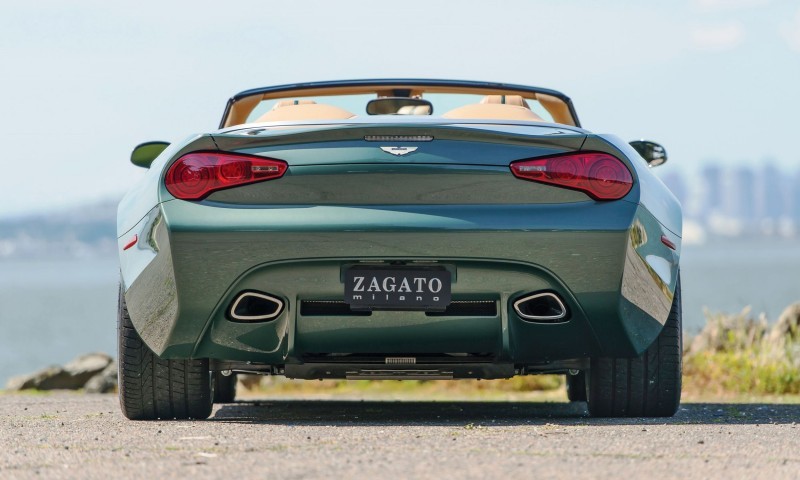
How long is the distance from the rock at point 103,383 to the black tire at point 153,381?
212 inches

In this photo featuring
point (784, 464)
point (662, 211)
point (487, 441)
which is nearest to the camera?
point (784, 464)

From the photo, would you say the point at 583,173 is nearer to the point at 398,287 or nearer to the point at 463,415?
the point at 398,287

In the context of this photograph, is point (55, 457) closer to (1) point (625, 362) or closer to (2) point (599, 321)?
(2) point (599, 321)

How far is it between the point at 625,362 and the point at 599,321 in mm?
524

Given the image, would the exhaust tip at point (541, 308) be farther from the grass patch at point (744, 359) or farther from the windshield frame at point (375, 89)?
the grass patch at point (744, 359)

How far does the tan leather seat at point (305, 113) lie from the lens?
17.6 feet

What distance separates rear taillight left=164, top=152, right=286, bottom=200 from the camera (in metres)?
4.74

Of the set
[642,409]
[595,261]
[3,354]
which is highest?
[595,261]

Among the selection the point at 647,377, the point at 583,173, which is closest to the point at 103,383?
the point at 647,377

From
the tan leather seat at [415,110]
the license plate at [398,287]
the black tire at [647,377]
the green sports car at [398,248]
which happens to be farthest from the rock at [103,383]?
the license plate at [398,287]

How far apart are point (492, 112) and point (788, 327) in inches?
236

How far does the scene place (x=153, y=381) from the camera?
206 inches

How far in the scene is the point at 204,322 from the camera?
4812 mm

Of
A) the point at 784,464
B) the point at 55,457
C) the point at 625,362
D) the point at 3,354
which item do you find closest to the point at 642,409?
the point at 625,362
